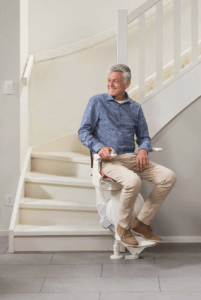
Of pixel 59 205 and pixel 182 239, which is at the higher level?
pixel 59 205

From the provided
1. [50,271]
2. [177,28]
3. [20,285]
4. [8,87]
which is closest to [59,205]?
[50,271]

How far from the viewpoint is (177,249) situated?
3383mm

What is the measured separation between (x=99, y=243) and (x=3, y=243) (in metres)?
0.76

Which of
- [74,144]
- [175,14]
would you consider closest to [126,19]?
[175,14]

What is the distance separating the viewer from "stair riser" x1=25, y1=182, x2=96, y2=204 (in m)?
3.63

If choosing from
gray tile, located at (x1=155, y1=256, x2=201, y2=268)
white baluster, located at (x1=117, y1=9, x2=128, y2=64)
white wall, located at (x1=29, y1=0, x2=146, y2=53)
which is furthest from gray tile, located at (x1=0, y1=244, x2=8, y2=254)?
white wall, located at (x1=29, y1=0, x2=146, y2=53)

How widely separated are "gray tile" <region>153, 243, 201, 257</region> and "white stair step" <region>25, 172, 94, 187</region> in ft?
2.33

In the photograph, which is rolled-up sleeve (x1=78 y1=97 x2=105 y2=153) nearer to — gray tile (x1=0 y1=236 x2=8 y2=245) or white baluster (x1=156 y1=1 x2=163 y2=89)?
white baluster (x1=156 y1=1 x2=163 y2=89)

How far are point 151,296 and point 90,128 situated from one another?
1.23 m

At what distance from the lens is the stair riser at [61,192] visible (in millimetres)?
3633

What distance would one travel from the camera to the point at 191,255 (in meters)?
3.22

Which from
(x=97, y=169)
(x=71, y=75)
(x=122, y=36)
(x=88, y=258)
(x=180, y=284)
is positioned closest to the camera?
(x=180, y=284)

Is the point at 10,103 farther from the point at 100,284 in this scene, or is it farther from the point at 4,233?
the point at 100,284

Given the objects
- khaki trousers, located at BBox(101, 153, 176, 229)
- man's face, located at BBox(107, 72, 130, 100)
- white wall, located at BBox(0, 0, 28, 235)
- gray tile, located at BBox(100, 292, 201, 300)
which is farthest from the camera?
white wall, located at BBox(0, 0, 28, 235)
